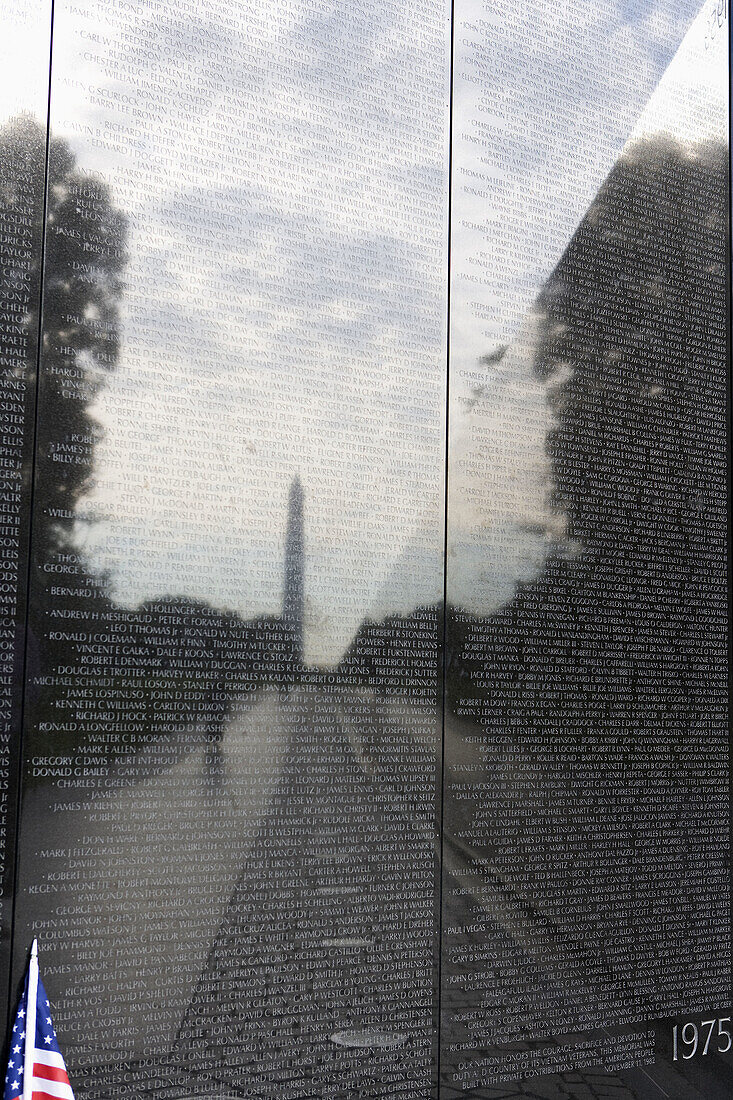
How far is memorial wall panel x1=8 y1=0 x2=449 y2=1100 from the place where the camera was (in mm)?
4137

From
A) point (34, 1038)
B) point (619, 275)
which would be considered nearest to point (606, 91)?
point (619, 275)

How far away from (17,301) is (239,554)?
53.8 inches

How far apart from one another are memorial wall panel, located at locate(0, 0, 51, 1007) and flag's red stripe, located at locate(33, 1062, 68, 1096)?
915 millimetres

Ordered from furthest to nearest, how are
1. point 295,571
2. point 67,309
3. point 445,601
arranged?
point 445,601 → point 295,571 → point 67,309

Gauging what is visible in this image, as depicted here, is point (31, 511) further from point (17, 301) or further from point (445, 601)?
point (445, 601)

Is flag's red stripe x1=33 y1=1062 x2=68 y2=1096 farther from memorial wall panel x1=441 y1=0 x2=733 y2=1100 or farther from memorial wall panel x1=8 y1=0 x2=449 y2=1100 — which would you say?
memorial wall panel x1=441 y1=0 x2=733 y2=1100

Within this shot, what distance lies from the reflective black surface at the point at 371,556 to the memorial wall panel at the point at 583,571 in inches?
0.9

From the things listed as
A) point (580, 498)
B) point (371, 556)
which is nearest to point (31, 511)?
point (371, 556)

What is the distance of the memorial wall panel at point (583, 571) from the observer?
5141 mm

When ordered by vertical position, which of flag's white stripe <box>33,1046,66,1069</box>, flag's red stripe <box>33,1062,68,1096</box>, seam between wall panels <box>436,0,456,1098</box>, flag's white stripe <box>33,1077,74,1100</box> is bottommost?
flag's white stripe <box>33,1077,74,1100</box>

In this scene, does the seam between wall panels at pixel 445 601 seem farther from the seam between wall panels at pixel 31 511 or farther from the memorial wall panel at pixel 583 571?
the seam between wall panels at pixel 31 511

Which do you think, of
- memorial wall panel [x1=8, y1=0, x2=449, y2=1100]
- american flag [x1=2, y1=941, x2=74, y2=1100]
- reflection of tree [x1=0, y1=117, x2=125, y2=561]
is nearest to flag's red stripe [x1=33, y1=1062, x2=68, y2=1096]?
american flag [x1=2, y1=941, x2=74, y2=1100]

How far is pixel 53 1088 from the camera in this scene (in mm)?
3775

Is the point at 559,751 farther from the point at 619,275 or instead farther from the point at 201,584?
the point at 619,275
